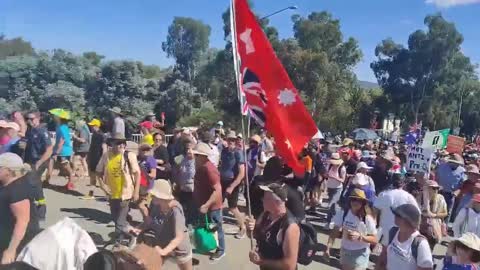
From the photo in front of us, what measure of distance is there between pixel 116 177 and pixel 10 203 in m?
3.03

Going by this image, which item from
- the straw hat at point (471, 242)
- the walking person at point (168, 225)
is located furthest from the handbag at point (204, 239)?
the straw hat at point (471, 242)

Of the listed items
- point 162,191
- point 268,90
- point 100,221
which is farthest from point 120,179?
point 268,90

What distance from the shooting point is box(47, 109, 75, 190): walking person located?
9695mm

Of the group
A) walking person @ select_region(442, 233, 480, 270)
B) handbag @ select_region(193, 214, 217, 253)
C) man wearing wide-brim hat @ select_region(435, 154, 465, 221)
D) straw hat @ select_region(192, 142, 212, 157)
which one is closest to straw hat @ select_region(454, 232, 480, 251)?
walking person @ select_region(442, 233, 480, 270)

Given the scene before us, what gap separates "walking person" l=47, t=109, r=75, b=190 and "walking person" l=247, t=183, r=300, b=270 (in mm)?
6235

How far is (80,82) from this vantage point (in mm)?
42469

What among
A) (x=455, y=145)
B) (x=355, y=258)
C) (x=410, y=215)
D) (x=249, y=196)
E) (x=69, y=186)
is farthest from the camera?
(x=455, y=145)

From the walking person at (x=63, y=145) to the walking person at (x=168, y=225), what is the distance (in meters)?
5.16

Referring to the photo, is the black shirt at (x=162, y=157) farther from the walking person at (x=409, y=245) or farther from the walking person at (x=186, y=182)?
the walking person at (x=409, y=245)

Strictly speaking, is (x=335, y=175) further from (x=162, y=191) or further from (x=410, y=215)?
(x=410, y=215)

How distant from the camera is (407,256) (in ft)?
14.0

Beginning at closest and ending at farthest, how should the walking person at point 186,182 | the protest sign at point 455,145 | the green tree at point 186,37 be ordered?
the walking person at point 186,182, the protest sign at point 455,145, the green tree at point 186,37

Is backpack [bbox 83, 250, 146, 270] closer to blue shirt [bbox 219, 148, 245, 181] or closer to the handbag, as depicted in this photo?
the handbag

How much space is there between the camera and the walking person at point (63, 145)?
382 inches
